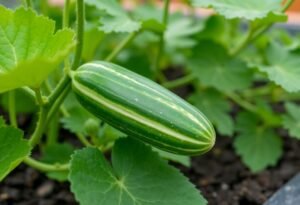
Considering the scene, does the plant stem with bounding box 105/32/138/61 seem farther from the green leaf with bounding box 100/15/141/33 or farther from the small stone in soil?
the small stone in soil

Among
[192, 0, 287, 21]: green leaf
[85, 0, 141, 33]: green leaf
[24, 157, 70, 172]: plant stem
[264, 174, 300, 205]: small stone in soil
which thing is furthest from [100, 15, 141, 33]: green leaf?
[264, 174, 300, 205]: small stone in soil

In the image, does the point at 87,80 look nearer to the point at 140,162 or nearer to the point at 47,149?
the point at 140,162

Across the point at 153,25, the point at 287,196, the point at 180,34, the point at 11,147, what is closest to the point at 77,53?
the point at 11,147

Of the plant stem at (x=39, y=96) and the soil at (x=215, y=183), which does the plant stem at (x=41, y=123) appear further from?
the soil at (x=215, y=183)

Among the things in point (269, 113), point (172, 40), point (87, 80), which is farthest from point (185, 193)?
point (172, 40)

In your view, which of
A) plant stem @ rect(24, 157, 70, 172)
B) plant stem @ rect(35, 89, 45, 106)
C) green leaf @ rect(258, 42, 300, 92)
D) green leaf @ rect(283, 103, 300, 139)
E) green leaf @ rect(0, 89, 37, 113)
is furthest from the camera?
green leaf @ rect(0, 89, 37, 113)

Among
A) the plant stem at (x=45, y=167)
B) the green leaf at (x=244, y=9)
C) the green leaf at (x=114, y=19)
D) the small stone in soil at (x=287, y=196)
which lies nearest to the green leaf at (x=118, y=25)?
the green leaf at (x=114, y=19)
